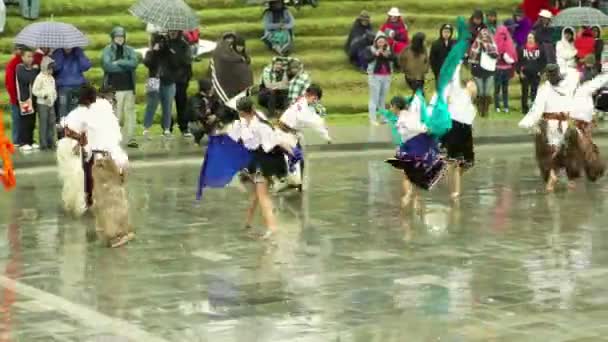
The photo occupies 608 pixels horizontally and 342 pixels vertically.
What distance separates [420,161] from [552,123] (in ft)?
7.52

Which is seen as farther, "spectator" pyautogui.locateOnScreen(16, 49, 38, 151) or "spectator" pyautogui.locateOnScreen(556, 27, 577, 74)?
"spectator" pyautogui.locateOnScreen(556, 27, 577, 74)

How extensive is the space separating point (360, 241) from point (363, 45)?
12.8m

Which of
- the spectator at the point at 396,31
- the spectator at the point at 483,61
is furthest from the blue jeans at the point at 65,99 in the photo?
the spectator at the point at 483,61

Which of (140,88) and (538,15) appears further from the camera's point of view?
(538,15)

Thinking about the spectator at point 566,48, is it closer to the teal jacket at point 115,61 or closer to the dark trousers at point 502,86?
the dark trousers at point 502,86

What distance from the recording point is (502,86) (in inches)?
1064

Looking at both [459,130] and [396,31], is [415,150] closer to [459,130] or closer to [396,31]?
[459,130]

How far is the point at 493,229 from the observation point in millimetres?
14891

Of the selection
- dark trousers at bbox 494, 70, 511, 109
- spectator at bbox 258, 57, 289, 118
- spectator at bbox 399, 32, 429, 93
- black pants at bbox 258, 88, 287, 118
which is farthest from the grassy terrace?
spectator at bbox 258, 57, 289, 118

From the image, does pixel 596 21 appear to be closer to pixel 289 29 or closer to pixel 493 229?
pixel 289 29

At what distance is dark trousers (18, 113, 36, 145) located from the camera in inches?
848

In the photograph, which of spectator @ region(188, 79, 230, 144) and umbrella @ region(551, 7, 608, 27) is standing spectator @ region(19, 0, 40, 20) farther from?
umbrella @ region(551, 7, 608, 27)

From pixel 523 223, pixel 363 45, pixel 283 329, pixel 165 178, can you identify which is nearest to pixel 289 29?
pixel 363 45

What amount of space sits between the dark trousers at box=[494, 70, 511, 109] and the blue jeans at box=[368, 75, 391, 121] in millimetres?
2432
